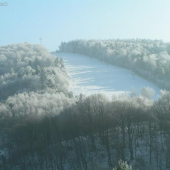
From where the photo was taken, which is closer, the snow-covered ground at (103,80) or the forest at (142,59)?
the snow-covered ground at (103,80)

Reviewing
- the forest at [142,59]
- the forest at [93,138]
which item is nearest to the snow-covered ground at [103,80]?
the forest at [142,59]

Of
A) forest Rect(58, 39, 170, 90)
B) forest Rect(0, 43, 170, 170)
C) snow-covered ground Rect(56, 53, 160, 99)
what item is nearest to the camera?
forest Rect(0, 43, 170, 170)

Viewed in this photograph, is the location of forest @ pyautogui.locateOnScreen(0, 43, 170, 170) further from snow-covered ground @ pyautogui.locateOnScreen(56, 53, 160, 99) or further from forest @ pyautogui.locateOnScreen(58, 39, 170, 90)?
forest @ pyautogui.locateOnScreen(58, 39, 170, 90)

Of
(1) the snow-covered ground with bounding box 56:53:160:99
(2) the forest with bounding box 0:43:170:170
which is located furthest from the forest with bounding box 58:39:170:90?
(2) the forest with bounding box 0:43:170:170

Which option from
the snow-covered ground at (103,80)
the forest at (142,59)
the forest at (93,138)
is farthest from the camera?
the forest at (142,59)

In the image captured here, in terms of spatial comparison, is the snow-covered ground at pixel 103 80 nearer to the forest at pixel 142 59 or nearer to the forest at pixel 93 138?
the forest at pixel 142 59

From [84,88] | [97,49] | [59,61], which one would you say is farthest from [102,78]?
[97,49]

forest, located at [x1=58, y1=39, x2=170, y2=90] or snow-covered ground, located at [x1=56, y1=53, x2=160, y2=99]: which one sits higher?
forest, located at [x1=58, y1=39, x2=170, y2=90]

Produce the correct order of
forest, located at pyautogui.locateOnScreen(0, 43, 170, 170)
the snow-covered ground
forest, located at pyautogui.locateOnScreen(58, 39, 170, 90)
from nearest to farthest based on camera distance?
forest, located at pyautogui.locateOnScreen(0, 43, 170, 170), the snow-covered ground, forest, located at pyautogui.locateOnScreen(58, 39, 170, 90)

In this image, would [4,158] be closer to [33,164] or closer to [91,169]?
[33,164]
